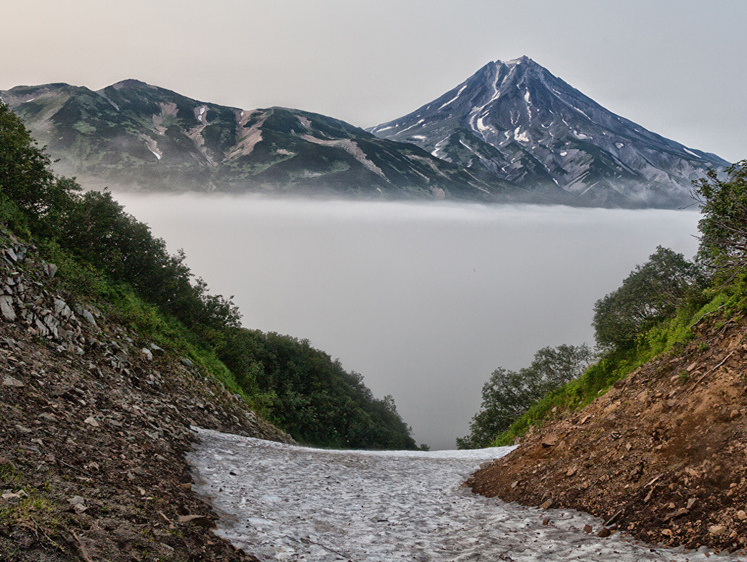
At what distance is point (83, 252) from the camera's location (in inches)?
941

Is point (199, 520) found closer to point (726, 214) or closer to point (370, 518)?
point (370, 518)

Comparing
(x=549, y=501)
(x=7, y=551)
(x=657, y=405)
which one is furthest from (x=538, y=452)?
(x=7, y=551)

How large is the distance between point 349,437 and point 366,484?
62.2m

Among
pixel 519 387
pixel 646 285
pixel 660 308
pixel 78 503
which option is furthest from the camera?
pixel 519 387

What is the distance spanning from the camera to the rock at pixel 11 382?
9977 mm

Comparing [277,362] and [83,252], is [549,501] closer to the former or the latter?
[83,252]

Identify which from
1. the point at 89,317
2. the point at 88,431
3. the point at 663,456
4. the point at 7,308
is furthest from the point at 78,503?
the point at 89,317

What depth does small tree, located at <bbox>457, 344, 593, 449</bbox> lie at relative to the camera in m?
52.5

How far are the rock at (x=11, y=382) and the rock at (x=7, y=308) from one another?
386cm

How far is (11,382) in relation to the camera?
10.1 m

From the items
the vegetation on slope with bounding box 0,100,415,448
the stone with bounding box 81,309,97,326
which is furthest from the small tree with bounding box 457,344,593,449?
the stone with bounding box 81,309,97,326

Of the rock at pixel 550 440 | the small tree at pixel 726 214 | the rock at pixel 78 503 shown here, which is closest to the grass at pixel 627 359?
the small tree at pixel 726 214

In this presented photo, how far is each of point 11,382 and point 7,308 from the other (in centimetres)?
449

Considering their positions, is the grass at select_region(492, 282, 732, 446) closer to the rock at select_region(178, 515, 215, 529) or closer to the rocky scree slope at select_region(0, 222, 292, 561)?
the rock at select_region(178, 515, 215, 529)
